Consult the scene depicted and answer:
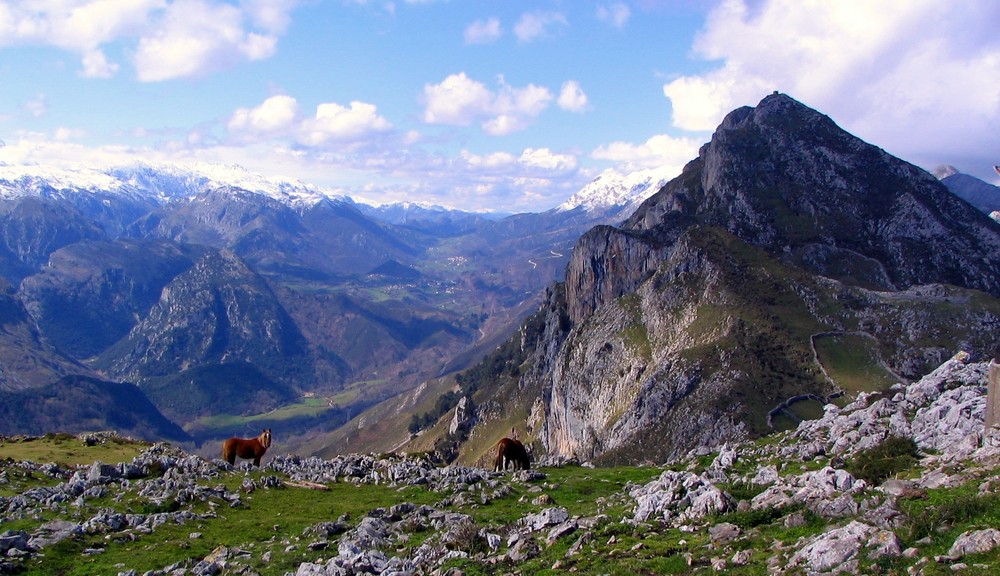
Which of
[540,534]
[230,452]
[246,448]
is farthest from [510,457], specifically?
[540,534]

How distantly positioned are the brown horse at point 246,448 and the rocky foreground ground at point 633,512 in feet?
5.66

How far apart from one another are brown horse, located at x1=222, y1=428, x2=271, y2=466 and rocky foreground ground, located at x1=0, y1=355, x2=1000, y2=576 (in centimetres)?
172

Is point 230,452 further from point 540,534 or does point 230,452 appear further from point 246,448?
point 540,534

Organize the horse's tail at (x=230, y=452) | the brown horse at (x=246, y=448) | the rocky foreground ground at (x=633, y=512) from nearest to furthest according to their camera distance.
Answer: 1. the rocky foreground ground at (x=633, y=512)
2. the horse's tail at (x=230, y=452)
3. the brown horse at (x=246, y=448)

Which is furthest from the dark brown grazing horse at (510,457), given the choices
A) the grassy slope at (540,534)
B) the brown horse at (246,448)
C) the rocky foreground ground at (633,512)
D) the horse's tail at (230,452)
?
the horse's tail at (230,452)

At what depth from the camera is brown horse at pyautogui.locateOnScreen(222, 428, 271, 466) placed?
47.2m

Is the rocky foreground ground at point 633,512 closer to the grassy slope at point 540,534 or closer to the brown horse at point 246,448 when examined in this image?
the grassy slope at point 540,534

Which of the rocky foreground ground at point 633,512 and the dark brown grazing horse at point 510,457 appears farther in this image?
the dark brown grazing horse at point 510,457

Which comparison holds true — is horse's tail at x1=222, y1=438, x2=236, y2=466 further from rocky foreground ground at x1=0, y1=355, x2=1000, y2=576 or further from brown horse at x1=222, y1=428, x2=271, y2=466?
rocky foreground ground at x1=0, y1=355, x2=1000, y2=576

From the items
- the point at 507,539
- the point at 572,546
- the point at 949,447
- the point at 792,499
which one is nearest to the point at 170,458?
the point at 507,539

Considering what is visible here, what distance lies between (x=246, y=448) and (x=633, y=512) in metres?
30.7

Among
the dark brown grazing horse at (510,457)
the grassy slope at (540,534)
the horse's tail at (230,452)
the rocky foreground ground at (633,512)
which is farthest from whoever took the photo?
the horse's tail at (230,452)

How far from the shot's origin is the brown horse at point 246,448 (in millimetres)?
47219

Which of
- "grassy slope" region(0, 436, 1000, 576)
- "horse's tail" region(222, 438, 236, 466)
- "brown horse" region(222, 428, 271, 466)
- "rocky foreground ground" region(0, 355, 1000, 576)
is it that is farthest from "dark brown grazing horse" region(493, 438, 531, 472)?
"horse's tail" region(222, 438, 236, 466)
